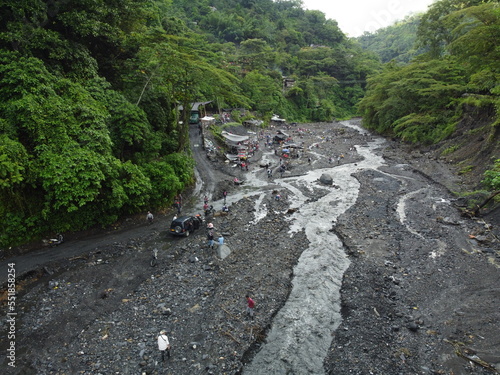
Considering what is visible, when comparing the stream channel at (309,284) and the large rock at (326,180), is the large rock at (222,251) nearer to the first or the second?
the stream channel at (309,284)

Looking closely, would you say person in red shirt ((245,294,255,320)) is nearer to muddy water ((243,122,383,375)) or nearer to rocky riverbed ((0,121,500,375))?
rocky riverbed ((0,121,500,375))

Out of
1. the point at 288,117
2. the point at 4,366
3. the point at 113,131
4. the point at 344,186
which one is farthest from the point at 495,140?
the point at 288,117

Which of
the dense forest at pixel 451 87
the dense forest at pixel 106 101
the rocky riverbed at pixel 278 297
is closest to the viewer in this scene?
the rocky riverbed at pixel 278 297

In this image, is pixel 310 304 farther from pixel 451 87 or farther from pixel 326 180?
pixel 451 87

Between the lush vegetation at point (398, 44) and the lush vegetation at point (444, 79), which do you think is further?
the lush vegetation at point (398, 44)

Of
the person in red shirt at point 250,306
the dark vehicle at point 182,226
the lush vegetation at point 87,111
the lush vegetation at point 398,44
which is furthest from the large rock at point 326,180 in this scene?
the lush vegetation at point 398,44

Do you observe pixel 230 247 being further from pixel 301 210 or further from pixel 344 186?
pixel 344 186
